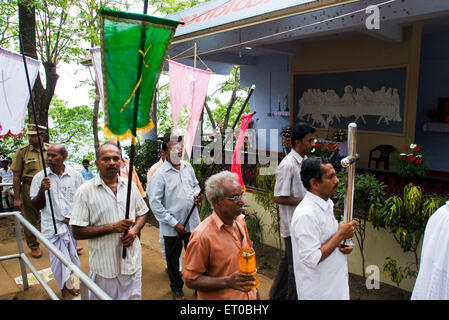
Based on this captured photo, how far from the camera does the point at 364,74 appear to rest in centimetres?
1015

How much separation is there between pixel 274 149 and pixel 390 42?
5297 mm

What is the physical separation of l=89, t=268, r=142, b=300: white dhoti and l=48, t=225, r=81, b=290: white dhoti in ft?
3.94

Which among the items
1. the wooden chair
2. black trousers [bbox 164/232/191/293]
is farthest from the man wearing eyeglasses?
the wooden chair

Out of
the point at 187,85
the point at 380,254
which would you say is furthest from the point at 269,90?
the point at 380,254

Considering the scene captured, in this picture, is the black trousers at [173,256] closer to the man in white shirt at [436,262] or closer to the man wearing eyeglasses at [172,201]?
the man wearing eyeglasses at [172,201]

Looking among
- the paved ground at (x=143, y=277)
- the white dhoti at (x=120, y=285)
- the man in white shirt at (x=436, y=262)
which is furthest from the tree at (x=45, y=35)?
the man in white shirt at (x=436, y=262)

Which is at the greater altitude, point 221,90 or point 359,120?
point 221,90

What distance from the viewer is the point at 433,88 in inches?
377

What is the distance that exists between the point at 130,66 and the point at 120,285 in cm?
180

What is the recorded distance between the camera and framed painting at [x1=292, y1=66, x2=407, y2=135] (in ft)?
31.1

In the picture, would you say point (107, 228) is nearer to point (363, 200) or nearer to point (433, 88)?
point (363, 200)

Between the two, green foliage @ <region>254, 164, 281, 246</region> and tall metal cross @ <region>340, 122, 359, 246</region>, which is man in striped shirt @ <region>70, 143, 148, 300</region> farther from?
green foliage @ <region>254, 164, 281, 246</region>

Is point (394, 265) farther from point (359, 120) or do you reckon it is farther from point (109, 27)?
point (359, 120)
